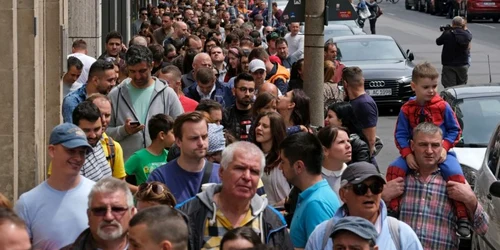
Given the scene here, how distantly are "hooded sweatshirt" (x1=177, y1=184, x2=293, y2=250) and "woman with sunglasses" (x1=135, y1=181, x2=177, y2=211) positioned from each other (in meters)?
0.26

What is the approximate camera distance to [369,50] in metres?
25.4

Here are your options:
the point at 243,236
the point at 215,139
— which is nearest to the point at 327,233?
the point at 243,236

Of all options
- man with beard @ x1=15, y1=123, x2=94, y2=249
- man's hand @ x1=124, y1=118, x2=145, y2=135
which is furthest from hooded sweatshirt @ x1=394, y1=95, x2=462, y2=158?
man with beard @ x1=15, y1=123, x2=94, y2=249

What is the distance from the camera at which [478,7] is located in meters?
54.9

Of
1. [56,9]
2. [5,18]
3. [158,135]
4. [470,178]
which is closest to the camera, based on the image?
[158,135]

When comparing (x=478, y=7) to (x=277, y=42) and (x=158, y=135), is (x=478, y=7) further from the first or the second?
(x=158, y=135)

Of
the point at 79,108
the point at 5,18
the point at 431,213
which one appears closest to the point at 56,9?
the point at 5,18

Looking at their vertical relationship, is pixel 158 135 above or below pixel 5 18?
below

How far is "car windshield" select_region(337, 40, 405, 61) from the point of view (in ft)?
82.3

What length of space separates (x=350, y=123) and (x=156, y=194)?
4.55m

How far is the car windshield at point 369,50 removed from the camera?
25.1 metres

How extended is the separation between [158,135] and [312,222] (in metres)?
2.58

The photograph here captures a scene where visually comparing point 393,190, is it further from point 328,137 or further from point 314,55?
point 314,55

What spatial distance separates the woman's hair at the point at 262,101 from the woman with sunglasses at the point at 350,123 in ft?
1.75
